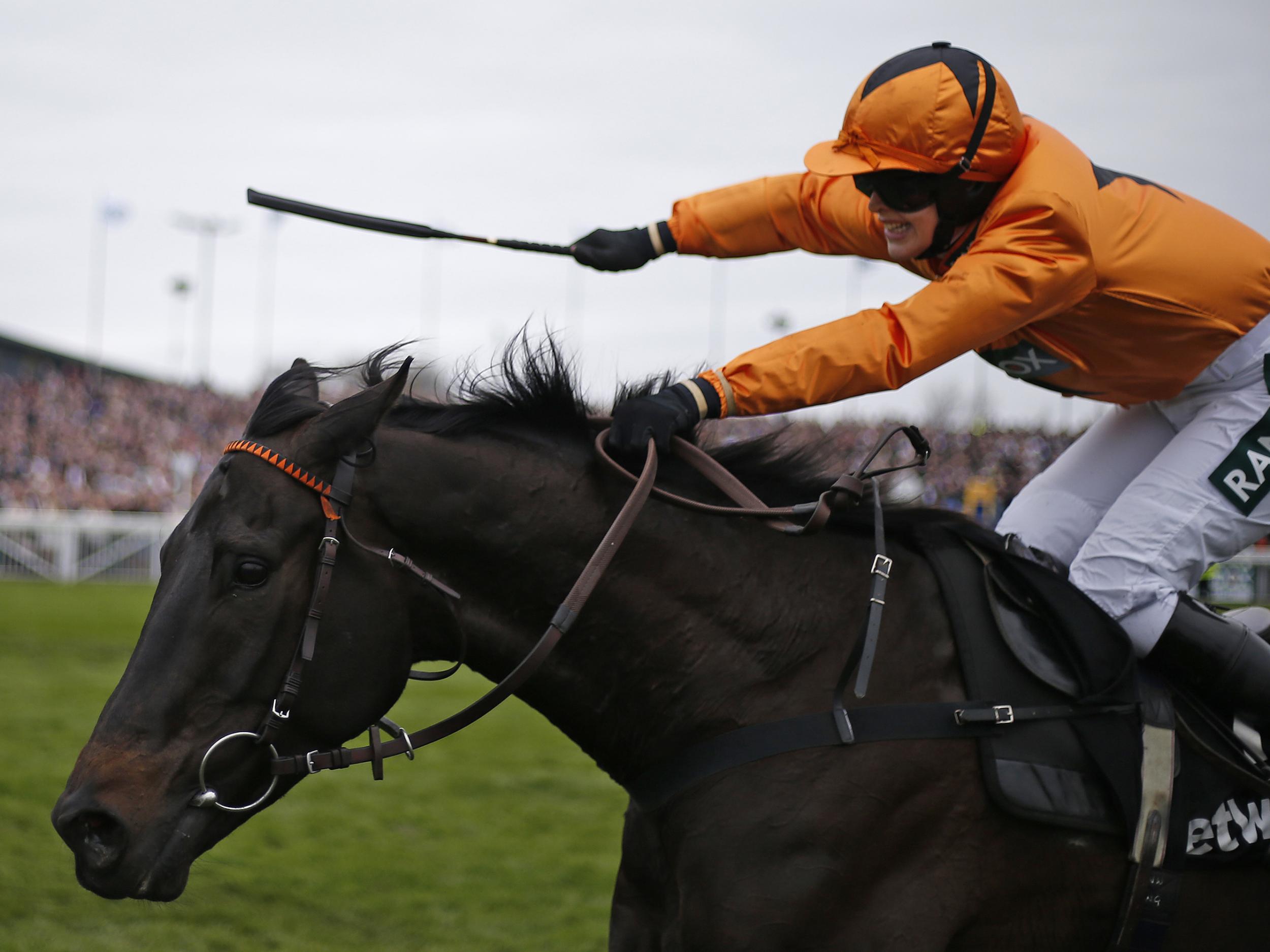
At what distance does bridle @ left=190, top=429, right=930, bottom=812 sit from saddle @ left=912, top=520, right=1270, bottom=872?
0.26 meters

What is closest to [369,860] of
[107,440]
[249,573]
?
[249,573]

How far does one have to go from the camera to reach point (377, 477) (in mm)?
2262

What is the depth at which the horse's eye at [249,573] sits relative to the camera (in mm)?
2135

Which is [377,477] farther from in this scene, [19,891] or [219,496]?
[19,891]

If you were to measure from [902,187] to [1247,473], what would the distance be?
3.41ft

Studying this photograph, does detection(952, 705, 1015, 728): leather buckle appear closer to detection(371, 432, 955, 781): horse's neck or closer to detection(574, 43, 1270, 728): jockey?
detection(371, 432, 955, 781): horse's neck

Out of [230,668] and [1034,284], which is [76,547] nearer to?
[230,668]

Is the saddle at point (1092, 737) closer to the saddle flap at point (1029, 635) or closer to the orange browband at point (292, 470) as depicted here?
the saddle flap at point (1029, 635)

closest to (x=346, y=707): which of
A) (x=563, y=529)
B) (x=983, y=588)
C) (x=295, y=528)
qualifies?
(x=295, y=528)

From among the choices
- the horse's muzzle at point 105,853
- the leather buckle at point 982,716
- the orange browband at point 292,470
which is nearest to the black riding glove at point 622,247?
the orange browband at point 292,470

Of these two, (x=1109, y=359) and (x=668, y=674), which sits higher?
(x=1109, y=359)

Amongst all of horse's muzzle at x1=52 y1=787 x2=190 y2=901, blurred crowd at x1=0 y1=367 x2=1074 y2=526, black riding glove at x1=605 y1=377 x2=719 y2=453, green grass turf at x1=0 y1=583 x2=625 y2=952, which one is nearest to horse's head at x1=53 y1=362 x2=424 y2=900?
horse's muzzle at x1=52 y1=787 x2=190 y2=901

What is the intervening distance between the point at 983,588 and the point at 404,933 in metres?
3.20

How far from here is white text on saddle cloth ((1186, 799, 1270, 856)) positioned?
93.5 inches
